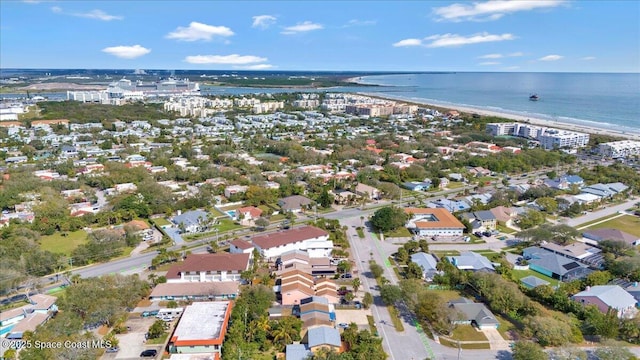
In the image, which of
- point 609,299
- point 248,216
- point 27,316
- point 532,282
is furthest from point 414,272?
point 27,316

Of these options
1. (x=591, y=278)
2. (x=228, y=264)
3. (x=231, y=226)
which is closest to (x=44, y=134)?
(x=231, y=226)

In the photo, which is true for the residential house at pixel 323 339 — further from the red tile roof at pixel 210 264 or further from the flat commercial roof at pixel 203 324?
the red tile roof at pixel 210 264

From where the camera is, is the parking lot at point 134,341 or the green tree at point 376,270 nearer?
the parking lot at point 134,341

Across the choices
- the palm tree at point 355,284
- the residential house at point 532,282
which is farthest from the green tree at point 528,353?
the palm tree at point 355,284

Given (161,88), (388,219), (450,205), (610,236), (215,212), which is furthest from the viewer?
(161,88)

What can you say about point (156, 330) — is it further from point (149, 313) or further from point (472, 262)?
point (472, 262)

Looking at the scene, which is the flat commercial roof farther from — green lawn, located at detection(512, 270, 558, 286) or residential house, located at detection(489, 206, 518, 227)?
residential house, located at detection(489, 206, 518, 227)

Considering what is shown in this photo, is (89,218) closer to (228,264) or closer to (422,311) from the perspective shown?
(228,264)
